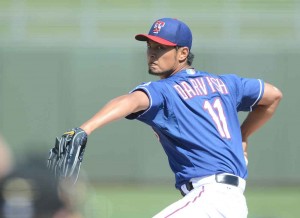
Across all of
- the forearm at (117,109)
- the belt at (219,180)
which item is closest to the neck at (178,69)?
the forearm at (117,109)

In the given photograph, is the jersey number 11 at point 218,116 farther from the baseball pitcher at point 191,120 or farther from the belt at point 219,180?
the belt at point 219,180

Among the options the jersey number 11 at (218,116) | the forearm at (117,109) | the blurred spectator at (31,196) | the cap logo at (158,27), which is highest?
the blurred spectator at (31,196)

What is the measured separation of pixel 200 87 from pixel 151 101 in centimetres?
42

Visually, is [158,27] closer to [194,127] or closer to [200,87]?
[200,87]

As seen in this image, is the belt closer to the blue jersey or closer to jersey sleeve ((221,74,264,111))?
the blue jersey

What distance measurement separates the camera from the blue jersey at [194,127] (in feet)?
13.3

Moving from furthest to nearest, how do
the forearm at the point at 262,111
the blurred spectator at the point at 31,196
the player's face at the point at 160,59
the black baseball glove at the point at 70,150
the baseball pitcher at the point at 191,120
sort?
the forearm at the point at 262,111
the player's face at the point at 160,59
the baseball pitcher at the point at 191,120
the black baseball glove at the point at 70,150
the blurred spectator at the point at 31,196

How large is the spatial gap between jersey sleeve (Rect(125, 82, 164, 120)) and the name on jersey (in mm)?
163

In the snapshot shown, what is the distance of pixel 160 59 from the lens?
4348 mm

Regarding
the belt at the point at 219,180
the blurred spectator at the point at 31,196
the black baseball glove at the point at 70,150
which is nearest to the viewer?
the blurred spectator at the point at 31,196

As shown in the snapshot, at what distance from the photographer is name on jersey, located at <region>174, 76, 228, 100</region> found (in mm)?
4109

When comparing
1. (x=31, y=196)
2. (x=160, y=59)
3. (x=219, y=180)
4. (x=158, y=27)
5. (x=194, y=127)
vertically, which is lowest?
(x=219, y=180)

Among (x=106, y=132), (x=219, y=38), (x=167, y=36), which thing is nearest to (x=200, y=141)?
(x=167, y=36)

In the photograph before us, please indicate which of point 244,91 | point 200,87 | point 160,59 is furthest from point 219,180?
point 160,59
